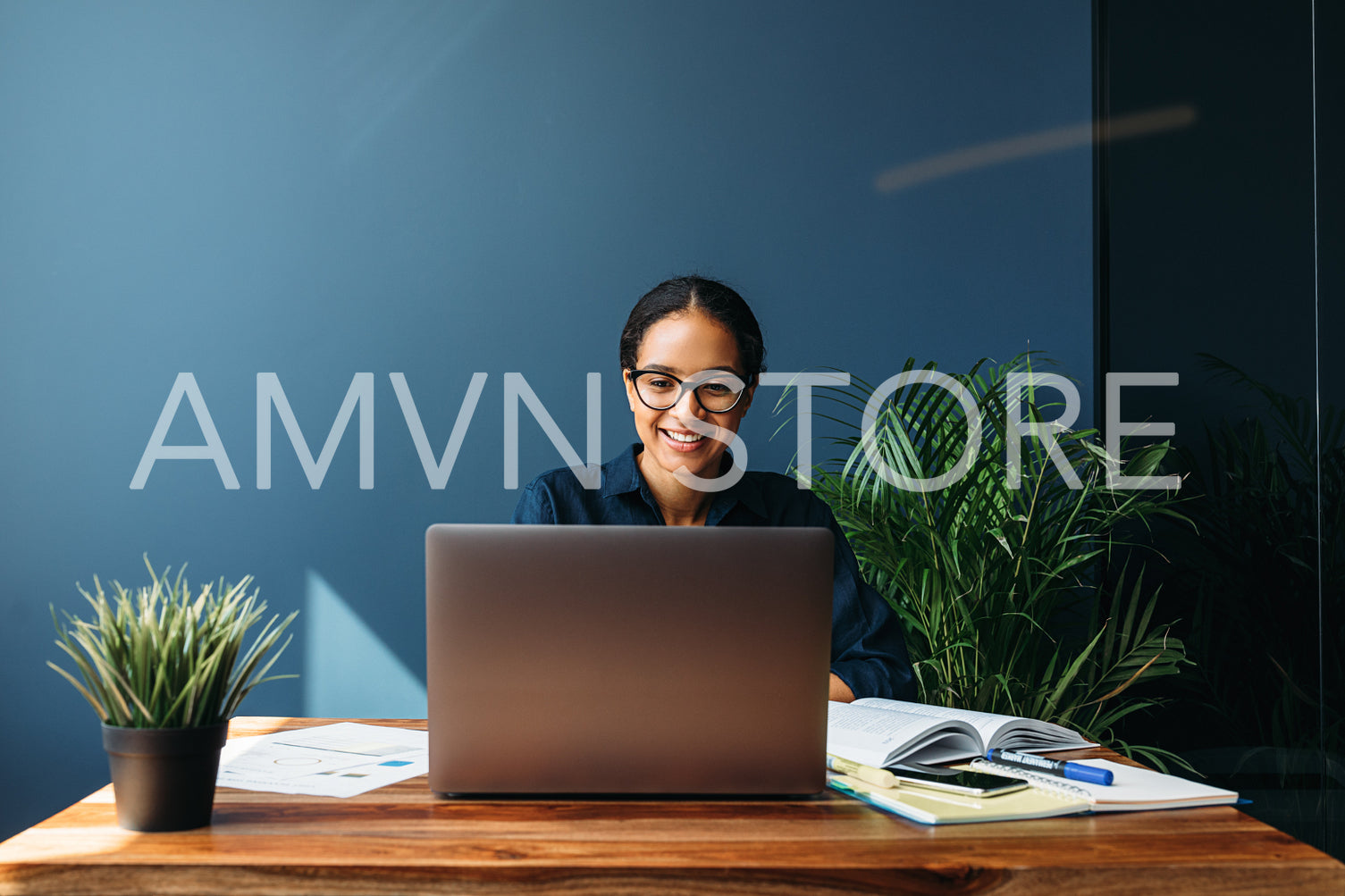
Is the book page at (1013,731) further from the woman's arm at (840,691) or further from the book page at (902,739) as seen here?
the woman's arm at (840,691)

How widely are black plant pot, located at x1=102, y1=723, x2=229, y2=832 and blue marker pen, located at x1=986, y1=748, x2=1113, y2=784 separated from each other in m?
0.89

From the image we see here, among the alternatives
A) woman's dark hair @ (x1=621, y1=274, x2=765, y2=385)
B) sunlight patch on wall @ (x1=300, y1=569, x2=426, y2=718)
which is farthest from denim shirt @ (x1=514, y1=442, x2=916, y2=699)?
sunlight patch on wall @ (x1=300, y1=569, x2=426, y2=718)

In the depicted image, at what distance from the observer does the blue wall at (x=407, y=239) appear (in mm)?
3021

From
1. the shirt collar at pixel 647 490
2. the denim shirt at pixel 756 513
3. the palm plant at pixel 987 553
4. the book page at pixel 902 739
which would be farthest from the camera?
the palm plant at pixel 987 553

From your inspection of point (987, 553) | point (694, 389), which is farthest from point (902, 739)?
point (987, 553)

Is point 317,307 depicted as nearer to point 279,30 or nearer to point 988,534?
point 279,30

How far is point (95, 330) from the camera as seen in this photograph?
9.95 ft

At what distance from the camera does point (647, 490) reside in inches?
79.6

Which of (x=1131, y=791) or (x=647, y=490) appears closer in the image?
(x=1131, y=791)

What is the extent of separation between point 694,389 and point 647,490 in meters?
0.28

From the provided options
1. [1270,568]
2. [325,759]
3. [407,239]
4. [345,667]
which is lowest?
[345,667]

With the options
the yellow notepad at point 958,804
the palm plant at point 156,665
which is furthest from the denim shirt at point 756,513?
the palm plant at point 156,665

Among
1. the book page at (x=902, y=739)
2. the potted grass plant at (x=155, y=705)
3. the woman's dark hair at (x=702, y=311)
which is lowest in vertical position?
the book page at (x=902, y=739)

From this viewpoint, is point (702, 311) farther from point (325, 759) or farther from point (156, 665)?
point (156, 665)
